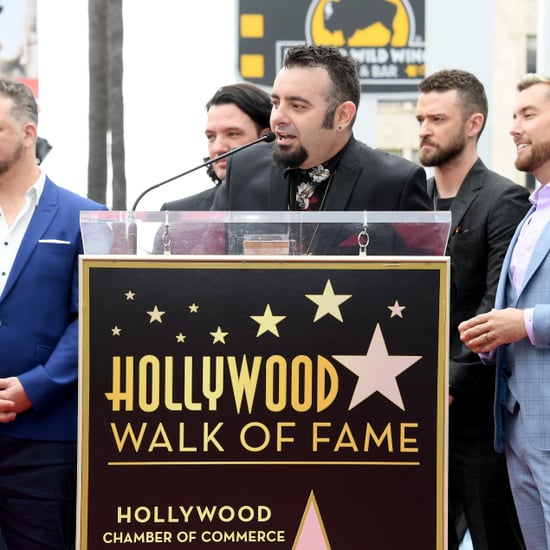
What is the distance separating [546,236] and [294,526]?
120 centimetres

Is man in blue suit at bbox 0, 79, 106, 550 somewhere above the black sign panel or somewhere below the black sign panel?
below

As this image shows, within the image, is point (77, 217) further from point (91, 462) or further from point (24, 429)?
point (91, 462)

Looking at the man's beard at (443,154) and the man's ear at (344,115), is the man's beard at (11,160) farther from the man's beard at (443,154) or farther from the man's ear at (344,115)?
the man's beard at (443,154)

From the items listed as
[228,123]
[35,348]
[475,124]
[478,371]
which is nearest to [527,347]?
[478,371]

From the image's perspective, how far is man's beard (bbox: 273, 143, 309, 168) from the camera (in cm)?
291

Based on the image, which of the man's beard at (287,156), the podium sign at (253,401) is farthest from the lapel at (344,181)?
the podium sign at (253,401)

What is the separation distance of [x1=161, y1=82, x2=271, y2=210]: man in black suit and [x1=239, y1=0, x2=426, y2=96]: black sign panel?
1179 mm

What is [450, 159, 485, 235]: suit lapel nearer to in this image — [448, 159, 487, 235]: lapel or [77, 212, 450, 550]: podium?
[448, 159, 487, 235]: lapel

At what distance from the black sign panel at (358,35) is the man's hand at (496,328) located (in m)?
2.74

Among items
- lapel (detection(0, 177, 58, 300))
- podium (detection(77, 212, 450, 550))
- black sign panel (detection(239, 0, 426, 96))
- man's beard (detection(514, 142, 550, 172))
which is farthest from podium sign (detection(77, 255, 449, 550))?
black sign panel (detection(239, 0, 426, 96))

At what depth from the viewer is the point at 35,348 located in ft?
10.2

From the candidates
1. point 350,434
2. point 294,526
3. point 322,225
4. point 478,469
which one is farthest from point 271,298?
point 478,469

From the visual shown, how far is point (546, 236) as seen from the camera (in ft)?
10.1

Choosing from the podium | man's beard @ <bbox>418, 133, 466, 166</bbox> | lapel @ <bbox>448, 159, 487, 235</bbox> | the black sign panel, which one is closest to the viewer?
the podium
